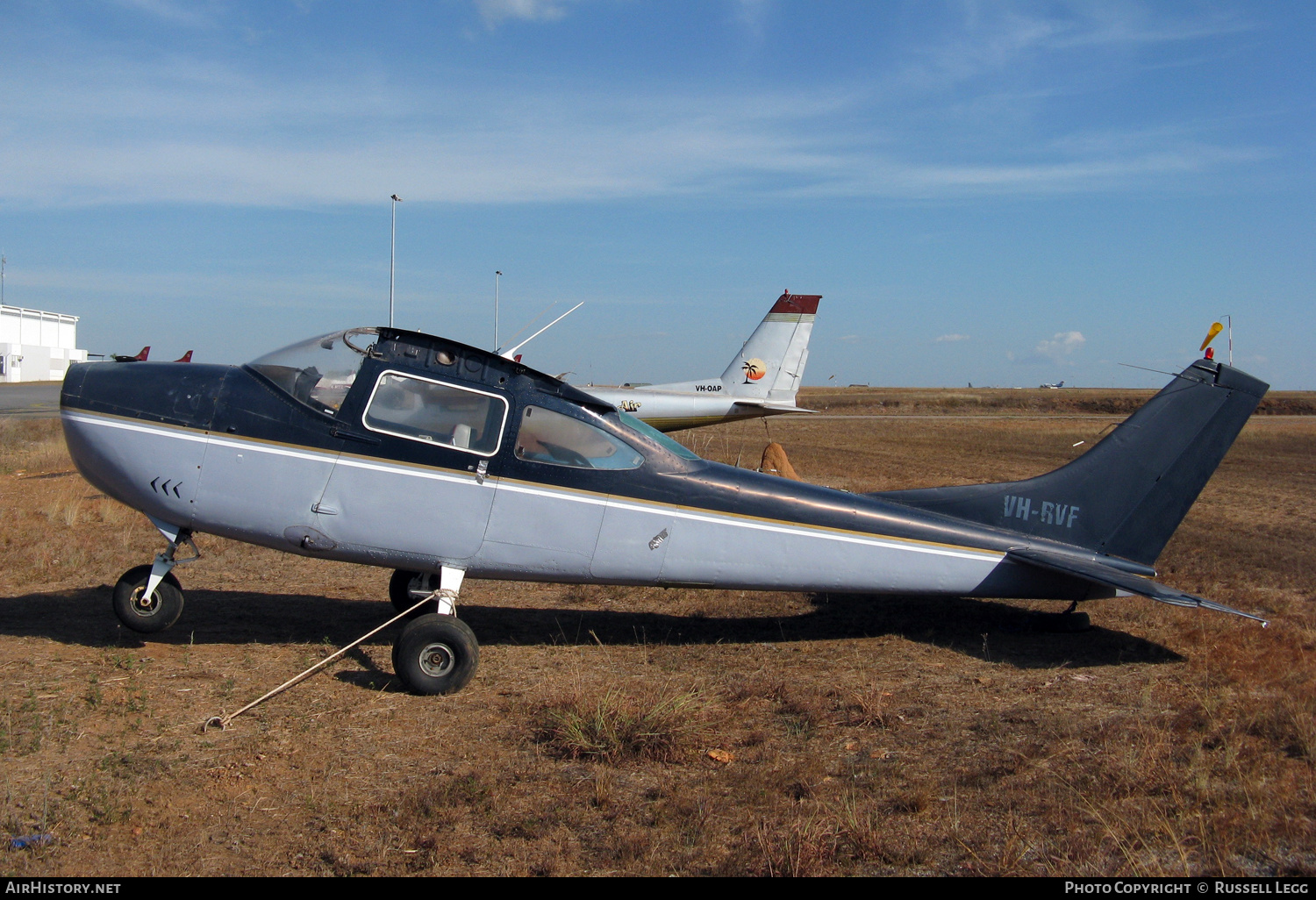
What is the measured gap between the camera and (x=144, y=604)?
6734 mm

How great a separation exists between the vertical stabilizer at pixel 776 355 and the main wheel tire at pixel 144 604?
2049 centimetres

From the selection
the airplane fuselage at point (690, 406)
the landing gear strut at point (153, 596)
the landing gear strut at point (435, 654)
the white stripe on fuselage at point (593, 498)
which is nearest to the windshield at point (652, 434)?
the white stripe on fuselage at point (593, 498)

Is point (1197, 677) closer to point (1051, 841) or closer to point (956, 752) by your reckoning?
point (956, 752)

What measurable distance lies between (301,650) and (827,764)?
171 inches

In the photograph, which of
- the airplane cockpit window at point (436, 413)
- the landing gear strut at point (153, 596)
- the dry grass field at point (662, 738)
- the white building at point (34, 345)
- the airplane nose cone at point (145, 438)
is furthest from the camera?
the white building at point (34, 345)

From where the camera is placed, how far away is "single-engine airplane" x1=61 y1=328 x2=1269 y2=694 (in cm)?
621

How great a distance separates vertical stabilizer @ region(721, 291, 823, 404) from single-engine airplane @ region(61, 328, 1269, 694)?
19.2 meters

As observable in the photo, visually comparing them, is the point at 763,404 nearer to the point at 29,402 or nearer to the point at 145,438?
the point at 145,438

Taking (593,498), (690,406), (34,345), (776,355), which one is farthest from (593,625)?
(34,345)

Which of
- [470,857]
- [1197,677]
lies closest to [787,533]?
[1197,677]

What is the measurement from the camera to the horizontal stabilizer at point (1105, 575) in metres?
6.36

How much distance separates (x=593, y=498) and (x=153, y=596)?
356 cm

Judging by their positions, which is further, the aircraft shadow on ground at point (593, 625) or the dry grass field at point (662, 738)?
the aircraft shadow on ground at point (593, 625)

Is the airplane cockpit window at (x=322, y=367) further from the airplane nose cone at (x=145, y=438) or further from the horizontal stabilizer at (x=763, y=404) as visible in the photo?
the horizontal stabilizer at (x=763, y=404)
